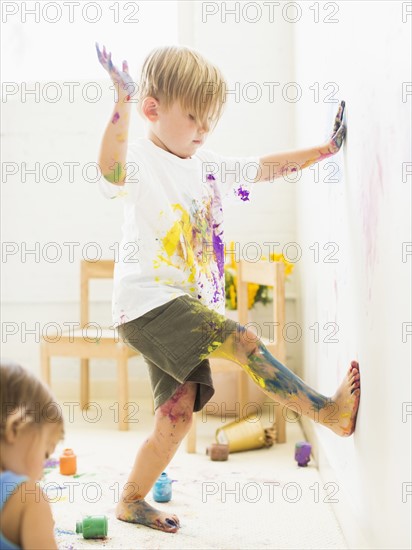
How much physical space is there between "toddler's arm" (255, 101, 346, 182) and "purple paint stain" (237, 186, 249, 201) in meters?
0.04

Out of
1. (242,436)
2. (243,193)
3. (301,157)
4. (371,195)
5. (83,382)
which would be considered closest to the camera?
(371,195)

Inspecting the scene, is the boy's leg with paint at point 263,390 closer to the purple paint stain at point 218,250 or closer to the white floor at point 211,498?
the white floor at point 211,498

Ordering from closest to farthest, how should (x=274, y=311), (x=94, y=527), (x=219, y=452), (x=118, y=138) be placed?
1. (x=118, y=138)
2. (x=94, y=527)
3. (x=219, y=452)
4. (x=274, y=311)

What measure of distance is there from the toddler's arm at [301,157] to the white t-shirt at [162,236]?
0.17 m

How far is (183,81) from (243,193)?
0.33 meters

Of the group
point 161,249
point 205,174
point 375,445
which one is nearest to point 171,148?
point 205,174

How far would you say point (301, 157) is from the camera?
1626 mm

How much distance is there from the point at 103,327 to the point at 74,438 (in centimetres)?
65

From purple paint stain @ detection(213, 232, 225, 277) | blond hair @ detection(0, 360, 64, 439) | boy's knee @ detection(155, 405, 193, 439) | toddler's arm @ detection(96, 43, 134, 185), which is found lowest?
boy's knee @ detection(155, 405, 193, 439)

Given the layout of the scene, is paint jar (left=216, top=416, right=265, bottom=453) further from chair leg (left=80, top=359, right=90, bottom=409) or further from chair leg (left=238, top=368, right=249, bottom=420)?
chair leg (left=80, top=359, right=90, bottom=409)

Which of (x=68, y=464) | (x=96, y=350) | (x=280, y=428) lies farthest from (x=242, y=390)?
(x=68, y=464)

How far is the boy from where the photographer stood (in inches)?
56.8

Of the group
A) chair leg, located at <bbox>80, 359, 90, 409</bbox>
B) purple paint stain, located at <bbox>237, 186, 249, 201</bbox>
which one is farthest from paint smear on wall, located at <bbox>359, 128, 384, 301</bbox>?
chair leg, located at <bbox>80, 359, 90, 409</bbox>

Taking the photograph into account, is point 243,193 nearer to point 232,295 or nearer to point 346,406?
point 346,406
